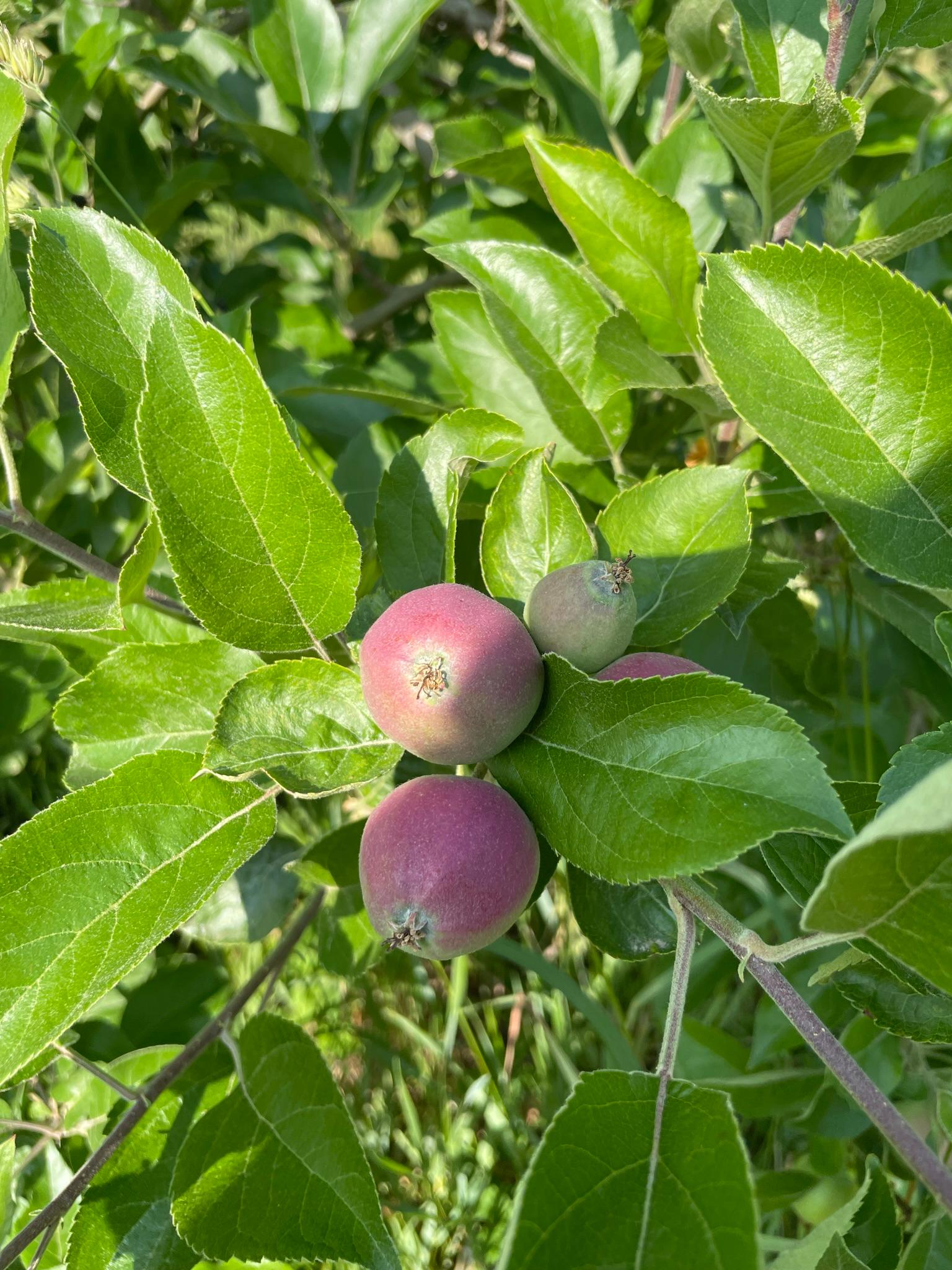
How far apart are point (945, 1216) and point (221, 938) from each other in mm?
1046

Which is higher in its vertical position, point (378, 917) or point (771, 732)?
point (771, 732)

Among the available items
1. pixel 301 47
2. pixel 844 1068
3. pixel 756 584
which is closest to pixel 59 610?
pixel 756 584

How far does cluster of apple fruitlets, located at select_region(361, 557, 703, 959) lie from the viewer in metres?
0.89

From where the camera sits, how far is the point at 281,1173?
3.82 ft

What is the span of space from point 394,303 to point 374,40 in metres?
0.52

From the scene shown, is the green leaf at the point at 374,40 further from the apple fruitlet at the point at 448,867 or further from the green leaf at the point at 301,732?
the apple fruitlet at the point at 448,867

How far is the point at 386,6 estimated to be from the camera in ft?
5.77

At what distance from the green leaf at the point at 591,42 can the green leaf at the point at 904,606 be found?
0.92m

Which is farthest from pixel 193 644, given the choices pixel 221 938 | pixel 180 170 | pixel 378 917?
pixel 180 170

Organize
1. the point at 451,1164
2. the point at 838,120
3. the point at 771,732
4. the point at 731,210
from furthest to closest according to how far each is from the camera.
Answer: the point at 451,1164, the point at 731,210, the point at 838,120, the point at 771,732

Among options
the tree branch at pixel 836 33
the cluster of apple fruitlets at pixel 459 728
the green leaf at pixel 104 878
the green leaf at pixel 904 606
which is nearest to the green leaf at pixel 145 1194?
the green leaf at pixel 104 878

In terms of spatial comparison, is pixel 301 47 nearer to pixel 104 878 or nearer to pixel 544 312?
pixel 544 312

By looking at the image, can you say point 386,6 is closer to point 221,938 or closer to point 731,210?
point 731,210

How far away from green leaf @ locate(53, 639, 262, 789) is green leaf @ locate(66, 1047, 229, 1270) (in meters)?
0.55
